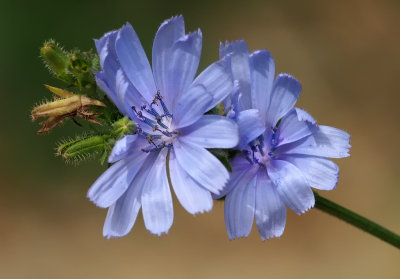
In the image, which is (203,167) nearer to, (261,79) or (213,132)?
(213,132)

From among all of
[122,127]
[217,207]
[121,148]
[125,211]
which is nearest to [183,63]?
[122,127]

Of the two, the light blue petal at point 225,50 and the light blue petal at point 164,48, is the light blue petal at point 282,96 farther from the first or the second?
the light blue petal at point 164,48

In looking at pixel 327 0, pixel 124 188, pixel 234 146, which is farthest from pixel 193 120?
pixel 327 0

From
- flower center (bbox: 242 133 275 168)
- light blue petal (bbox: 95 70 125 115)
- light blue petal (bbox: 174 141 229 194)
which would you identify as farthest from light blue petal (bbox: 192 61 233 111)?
light blue petal (bbox: 95 70 125 115)

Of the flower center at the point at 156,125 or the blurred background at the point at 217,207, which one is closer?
the flower center at the point at 156,125

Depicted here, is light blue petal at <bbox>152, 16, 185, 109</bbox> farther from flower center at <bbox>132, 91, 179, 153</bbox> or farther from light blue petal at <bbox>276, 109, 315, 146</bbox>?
light blue petal at <bbox>276, 109, 315, 146</bbox>

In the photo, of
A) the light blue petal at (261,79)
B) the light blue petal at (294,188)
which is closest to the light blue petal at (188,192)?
the light blue petal at (294,188)
